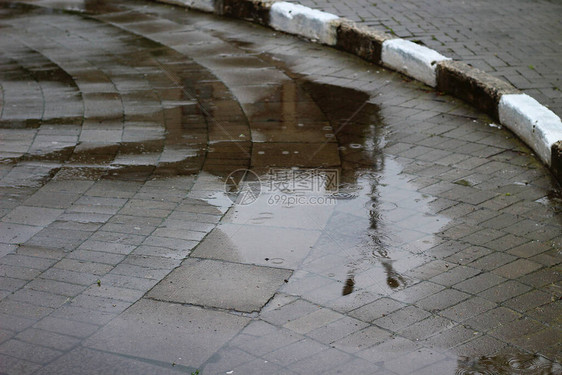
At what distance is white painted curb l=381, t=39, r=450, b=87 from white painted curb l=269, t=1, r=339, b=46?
3.45 feet

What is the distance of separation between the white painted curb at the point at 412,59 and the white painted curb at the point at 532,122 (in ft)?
4.10

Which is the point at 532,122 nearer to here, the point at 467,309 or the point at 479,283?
the point at 479,283

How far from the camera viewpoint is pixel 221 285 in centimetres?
436

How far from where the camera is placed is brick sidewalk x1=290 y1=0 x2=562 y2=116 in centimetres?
759

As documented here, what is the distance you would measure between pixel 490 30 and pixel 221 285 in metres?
5.98

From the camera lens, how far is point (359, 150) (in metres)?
6.39

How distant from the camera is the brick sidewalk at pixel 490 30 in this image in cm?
759

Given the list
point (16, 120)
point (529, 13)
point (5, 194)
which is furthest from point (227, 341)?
point (529, 13)

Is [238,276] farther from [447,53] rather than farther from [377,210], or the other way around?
[447,53]

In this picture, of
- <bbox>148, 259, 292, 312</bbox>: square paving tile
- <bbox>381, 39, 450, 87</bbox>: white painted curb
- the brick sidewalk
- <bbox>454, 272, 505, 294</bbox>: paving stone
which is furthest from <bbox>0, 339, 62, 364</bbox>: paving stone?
<bbox>381, 39, 450, 87</bbox>: white painted curb

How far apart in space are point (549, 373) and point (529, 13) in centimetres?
717

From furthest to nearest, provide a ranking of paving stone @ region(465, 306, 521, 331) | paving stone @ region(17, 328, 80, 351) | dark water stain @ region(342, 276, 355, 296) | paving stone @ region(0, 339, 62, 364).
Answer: dark water stain @ region(342, 276, 355, 296), paving stone @ region(465, 306, 521, 331), paving stone @ region(17, 328, 80, 351), paving stone @ region(0, 339, 62, 364)

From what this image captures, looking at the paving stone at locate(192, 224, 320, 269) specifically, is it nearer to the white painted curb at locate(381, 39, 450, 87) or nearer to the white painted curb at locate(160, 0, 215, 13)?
the white painted curb at locate(381, 39, 450, 87)

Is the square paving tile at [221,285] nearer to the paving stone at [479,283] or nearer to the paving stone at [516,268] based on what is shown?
the paving stone at [479,283]
